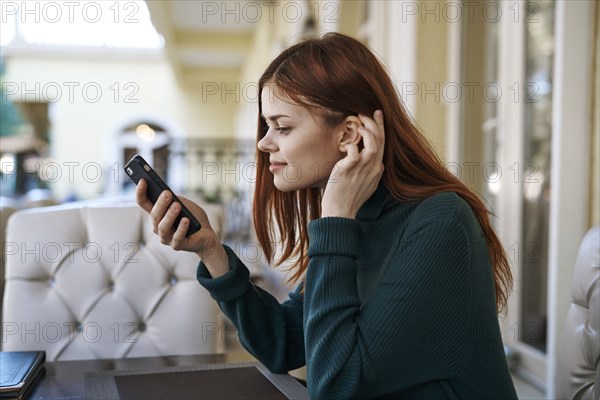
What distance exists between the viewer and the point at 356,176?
1.17 meters

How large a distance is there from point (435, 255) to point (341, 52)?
1.42ft

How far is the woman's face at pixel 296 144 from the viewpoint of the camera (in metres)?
1.24

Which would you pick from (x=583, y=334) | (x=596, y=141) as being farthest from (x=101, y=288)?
(x=596, y=141)

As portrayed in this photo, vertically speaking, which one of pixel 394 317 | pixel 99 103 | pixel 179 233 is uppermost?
pixel 99 103

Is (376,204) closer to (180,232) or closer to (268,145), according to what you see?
(268,145)

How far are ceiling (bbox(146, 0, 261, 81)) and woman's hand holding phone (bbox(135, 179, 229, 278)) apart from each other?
22.8 ft

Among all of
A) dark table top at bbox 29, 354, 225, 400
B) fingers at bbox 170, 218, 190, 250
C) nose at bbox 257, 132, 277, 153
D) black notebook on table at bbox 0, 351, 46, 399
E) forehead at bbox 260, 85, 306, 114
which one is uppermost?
forehead at bbox 260, 85, 306, 114

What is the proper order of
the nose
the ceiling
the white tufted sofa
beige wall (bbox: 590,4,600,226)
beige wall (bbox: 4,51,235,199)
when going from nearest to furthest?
the nose < the white tufted sofa < beige wall (bbox: 590,4,600,226) < the ceiling < beige wall (bbox: 4,51,235,199)

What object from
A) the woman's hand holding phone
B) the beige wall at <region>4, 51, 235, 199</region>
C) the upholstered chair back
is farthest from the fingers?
the beige wall at <region>4, 51, 235, 199</region>

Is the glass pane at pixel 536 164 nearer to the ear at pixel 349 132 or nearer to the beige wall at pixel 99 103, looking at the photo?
the ear at pixel 349 132

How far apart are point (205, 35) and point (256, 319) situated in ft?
37.1

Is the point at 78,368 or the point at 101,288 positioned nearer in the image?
the point at 78,368

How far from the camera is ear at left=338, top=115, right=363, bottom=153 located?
4.01ft

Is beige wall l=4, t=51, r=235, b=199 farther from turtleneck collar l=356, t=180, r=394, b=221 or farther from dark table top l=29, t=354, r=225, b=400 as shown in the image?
turtleneck collar l=356, t=180, r=394, b=221
